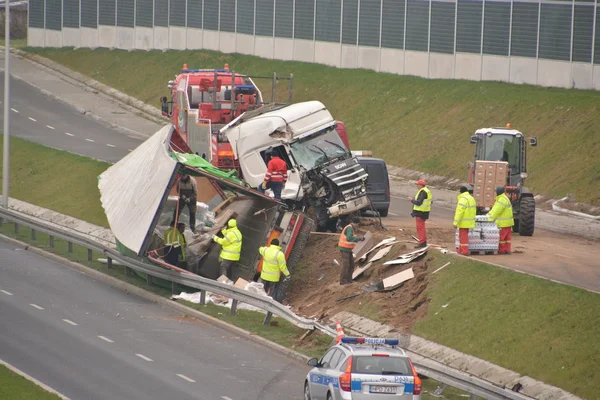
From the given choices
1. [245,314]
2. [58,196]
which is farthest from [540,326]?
[58,196]

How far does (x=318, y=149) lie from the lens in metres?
30.2

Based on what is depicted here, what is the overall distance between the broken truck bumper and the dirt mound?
699 mm

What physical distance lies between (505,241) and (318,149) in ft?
18.2

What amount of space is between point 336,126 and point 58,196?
13723mm

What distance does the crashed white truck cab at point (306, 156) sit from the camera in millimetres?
29328

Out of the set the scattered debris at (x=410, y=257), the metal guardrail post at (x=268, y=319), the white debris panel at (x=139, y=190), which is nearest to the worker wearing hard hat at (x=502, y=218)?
the scattered debris at (x=410, y=257)

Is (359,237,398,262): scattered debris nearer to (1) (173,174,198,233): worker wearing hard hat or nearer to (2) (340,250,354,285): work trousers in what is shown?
(2) (340,250,354,285): work trousers

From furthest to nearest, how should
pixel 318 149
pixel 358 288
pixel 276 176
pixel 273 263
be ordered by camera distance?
pixel 318 149, pixel 276 176, pixel 358 288, pixel 273 263

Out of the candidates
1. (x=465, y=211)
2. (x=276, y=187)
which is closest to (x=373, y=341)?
(x=465, y=211)

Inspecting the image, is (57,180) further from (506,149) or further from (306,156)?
(506,149)

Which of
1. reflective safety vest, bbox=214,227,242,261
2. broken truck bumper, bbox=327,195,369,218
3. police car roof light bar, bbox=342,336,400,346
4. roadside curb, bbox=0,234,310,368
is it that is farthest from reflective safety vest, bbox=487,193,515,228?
police car roof light bar, bbox=342,336,400,346

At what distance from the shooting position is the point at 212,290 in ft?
84.5

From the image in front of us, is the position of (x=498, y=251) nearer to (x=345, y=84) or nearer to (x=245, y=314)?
(x=245, y=314)

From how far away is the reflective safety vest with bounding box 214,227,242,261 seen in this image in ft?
88.6
